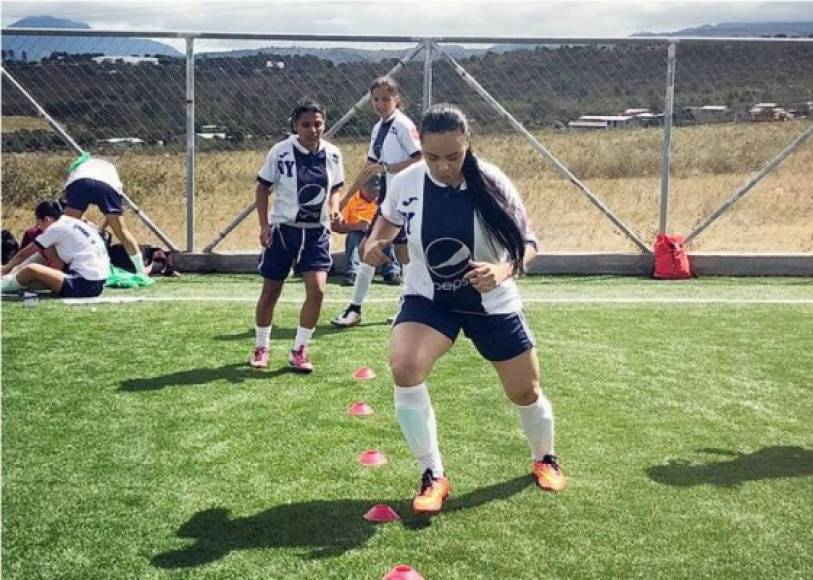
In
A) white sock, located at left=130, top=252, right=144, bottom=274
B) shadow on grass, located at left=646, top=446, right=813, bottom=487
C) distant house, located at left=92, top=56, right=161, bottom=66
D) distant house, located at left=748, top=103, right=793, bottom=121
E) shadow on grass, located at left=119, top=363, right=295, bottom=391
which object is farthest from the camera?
distant house, located at left=748, top=103, right=793, bottom=121

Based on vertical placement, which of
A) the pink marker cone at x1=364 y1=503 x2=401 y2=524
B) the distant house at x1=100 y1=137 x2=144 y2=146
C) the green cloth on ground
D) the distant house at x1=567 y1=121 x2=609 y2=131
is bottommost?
the pink marker cone at x1=364 y1=503 x2=401 y2=524

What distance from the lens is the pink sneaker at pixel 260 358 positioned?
7152mm

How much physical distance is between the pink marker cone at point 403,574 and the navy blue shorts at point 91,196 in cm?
761

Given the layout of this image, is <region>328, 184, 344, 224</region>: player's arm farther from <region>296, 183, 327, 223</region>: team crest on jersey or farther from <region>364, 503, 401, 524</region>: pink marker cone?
<region>364, 503, 401, 524</region>: pink marker cone

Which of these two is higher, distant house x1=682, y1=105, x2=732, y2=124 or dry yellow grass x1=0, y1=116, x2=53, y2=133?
distant house x1=682, y1=105, x2=732, y2=124

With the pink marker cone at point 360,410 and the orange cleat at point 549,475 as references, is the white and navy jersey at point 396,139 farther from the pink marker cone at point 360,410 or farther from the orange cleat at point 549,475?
the orange cleat at point 549,475

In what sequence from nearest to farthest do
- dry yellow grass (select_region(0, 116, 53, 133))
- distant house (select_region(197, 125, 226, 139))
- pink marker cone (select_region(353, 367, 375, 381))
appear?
pink marker cone (select_region(353, 367, 375, 381)) < distant house (select_region(197, 125, 226, 139)) < dry yellow grass (select_region(0, 116, 53, 133))

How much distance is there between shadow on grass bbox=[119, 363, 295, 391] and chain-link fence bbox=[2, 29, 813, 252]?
15.7 ft

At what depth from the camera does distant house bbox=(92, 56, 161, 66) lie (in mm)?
11453

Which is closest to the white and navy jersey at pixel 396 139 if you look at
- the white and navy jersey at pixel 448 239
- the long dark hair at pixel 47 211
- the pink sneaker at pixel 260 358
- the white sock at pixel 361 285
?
the white sock at pixel 361 285

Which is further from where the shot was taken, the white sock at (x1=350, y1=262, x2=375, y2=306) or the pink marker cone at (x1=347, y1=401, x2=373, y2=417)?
the white sock at (x1=350, y1=262, x2=375, y2=306)

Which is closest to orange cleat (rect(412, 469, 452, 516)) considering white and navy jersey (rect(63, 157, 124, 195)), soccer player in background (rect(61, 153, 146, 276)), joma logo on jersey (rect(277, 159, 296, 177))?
joma logo on jersey (rect(277, 159, 296, 177))

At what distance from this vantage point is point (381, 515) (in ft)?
14.7

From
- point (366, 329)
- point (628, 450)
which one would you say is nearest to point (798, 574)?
point (628, 450)
